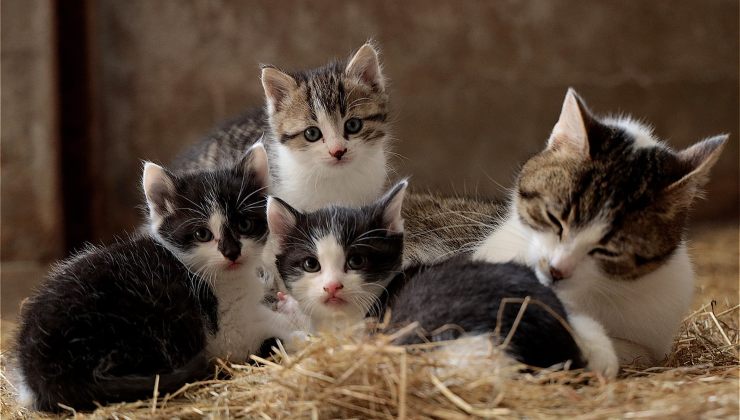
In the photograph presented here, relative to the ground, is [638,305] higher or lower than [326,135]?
lower

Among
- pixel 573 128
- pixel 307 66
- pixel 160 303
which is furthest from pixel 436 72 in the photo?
pixel 160 303

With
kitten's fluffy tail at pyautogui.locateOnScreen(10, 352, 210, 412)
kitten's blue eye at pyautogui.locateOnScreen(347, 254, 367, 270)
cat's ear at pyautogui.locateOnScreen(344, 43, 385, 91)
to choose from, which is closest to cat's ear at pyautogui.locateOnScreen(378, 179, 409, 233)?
kitten's blue eye at pyautogui.locateOnScreen(347, 254, 367, 270)

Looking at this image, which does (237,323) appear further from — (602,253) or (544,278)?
(602,253)

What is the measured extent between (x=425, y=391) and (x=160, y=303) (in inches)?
39.1

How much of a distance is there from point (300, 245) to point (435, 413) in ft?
3.34

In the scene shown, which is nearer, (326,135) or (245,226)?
(245,226)

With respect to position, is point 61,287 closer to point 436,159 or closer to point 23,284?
point 23,284

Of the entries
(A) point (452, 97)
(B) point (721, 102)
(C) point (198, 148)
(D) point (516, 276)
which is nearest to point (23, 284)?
(C) point (198, 148)

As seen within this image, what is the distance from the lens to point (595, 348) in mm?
2430

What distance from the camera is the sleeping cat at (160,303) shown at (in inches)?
98.7

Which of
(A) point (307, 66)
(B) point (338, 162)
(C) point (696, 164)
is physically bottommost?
(B) point (338, 162)

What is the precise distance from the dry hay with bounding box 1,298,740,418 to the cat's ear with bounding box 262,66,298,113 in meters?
1.67

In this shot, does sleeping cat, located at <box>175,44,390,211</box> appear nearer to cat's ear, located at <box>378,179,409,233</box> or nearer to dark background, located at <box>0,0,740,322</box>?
cat's ear, located at <box>378,179,409,233</box>

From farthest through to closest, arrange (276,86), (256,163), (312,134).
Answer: (276,86) < (312,134) < (256,163)
